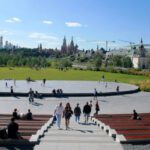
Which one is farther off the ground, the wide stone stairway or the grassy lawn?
the grassy lawn

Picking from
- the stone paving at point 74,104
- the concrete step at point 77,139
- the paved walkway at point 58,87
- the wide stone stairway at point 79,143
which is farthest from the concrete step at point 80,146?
the paved walkway at point 58,87

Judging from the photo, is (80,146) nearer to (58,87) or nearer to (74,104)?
(74,104)

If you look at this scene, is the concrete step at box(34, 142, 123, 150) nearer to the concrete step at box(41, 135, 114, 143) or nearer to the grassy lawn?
the concrete step at box(41, 135, 114, 143)

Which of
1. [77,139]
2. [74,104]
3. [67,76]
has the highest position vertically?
[67,76]

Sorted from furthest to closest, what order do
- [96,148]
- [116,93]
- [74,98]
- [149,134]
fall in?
[116,93] < [74,98] < [149,134] < [96,148]

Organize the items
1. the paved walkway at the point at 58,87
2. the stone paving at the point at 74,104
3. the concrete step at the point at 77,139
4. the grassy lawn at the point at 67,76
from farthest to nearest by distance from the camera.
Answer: the grassy lawn at the point at 67,76, the paved walkway at the point at 58,87, the stone paving at the point at 74,104, the concrete step at the point at 77,139

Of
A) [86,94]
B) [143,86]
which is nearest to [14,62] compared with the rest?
[143,86]

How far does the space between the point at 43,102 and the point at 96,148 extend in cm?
2900

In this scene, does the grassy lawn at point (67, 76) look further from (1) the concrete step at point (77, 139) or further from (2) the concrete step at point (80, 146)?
(2) the concrete step at point (80, 146)

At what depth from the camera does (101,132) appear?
17.1m

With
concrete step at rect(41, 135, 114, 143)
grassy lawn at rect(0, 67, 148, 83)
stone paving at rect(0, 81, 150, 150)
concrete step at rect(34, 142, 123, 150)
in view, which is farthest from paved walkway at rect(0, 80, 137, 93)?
concrete step at rect(34, 142, 123, 150)

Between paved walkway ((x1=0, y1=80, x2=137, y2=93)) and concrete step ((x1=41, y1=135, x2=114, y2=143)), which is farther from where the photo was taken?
paved walkway ((x1=0, y1=80, x2=137, y2=93))

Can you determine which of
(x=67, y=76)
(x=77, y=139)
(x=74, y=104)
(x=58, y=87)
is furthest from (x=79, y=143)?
(x=67, y=76)

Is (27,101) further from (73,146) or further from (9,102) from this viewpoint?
(73,146)
